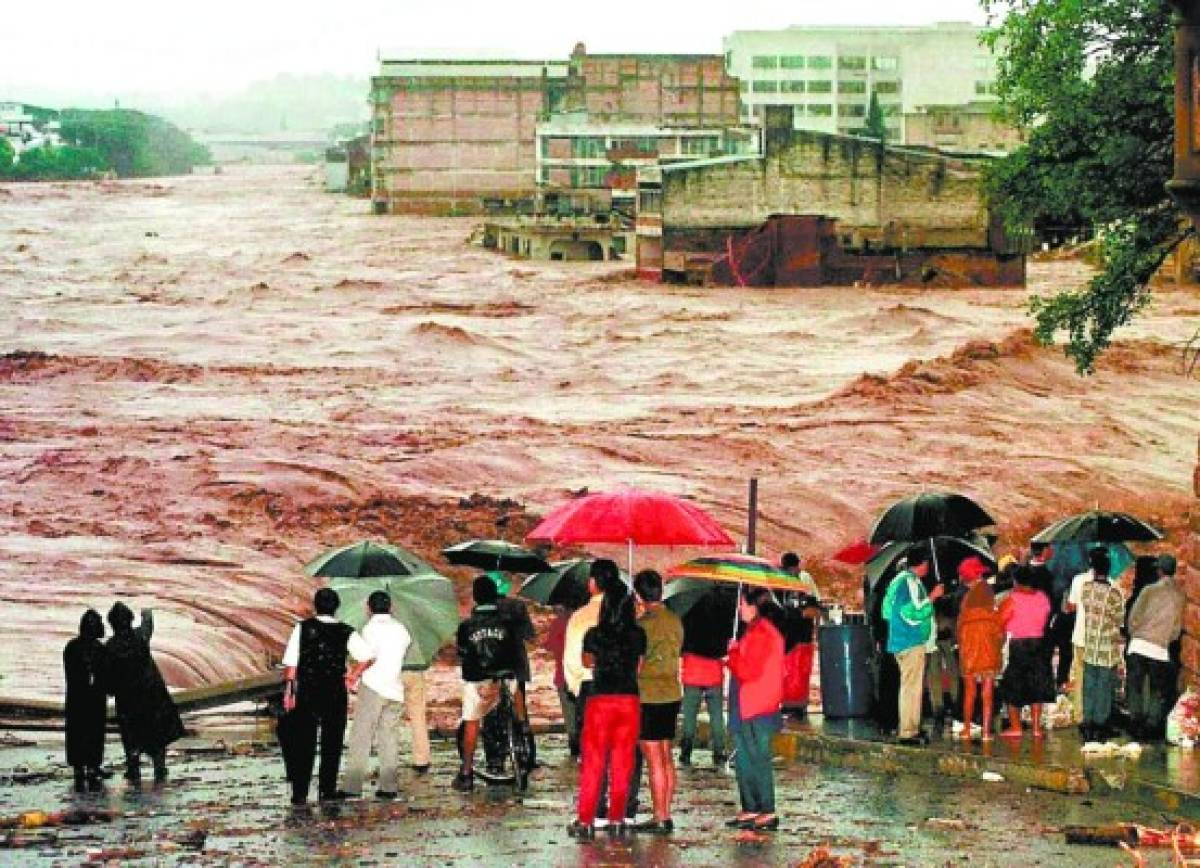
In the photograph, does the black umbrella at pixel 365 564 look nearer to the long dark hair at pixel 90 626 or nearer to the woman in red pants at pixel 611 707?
the long dark hair at pixel 90 626

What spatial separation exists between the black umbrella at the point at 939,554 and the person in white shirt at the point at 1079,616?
77cm

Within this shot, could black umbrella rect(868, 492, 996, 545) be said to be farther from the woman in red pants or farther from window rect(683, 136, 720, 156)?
window rect(683, 136, 720, 156)

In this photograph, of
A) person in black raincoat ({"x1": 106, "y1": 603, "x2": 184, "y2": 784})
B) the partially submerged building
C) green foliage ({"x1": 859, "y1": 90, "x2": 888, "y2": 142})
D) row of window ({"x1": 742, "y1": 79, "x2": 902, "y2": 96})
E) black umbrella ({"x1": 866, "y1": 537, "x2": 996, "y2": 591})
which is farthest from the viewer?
row of window ({"x1": 742, "y1": 79, "x2": 902, "y2": 96})

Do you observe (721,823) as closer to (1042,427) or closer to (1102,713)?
(1102,713)

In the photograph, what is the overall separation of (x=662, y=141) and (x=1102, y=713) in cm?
9094

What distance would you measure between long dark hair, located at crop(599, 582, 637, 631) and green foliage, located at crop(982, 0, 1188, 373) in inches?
395

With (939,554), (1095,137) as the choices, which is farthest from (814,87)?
(939,554)

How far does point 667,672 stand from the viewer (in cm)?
1316

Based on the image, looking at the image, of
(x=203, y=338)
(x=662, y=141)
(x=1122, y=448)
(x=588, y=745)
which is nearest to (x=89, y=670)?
(x=588, y=745)

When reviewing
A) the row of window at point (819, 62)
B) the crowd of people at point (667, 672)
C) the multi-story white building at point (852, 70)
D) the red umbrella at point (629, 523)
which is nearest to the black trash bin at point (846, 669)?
the crowd of people at point (667, 672)

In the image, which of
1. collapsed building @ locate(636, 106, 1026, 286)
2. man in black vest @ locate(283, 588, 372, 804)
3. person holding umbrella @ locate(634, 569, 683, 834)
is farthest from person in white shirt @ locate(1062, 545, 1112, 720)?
collapsed building @ locate(636, 106, 1026, 286)

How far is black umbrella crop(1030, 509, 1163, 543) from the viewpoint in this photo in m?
17.9

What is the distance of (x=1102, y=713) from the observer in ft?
50.8

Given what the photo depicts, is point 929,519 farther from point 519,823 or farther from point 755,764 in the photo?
point 519,823
